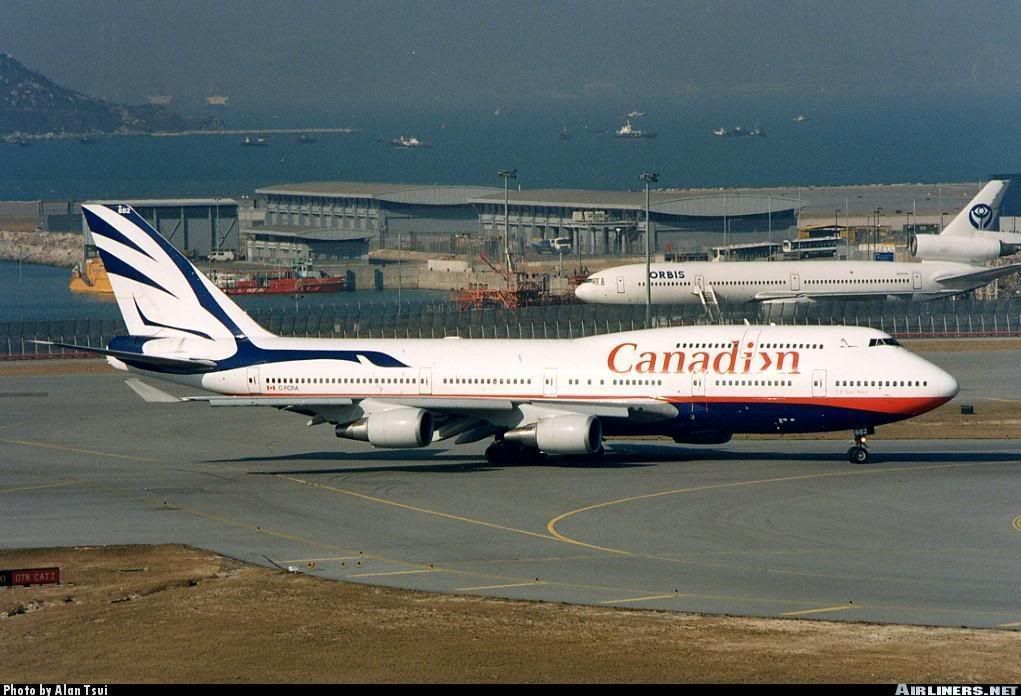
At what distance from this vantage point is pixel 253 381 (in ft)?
201

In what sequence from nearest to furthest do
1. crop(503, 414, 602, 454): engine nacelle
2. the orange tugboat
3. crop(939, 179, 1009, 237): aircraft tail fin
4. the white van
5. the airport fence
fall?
crop(503, 414, 602, 454): engine nacelle → the airport fence → crop(939, 179, 1009, 237): aircraft tail fin → the orange tugboat → the white van

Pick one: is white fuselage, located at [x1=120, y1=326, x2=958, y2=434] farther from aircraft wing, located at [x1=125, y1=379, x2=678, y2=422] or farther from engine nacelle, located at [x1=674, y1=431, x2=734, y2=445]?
engine nacelle, located at [x1=674, y1=431, x2=734, y2=445]

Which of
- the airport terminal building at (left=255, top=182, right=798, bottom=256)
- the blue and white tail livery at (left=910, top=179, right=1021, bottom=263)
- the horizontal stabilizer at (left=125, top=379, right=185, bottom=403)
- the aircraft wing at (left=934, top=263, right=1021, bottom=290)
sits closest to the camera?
the horizontal stabilizer at (left=125, top=379, right=185, bottom=403)

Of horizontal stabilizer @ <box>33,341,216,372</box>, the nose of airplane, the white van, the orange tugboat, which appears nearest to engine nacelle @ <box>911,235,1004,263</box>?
the white van

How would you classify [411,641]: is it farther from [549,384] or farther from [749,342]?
[749,342]

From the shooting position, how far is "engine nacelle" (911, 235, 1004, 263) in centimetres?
12950

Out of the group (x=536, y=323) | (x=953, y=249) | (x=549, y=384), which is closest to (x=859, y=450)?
(x=549, y=384)

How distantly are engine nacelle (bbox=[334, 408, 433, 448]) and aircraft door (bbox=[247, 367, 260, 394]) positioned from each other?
5.23 metres

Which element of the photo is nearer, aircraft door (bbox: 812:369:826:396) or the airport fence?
aircraft door (bbox: 812:369:826:396)

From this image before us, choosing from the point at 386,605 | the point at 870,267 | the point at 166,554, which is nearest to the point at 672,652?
the point at 386,605

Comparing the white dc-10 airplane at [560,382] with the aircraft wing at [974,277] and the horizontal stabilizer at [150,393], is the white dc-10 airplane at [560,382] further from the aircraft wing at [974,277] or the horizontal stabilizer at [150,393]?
the aircraft wing at [974,277]

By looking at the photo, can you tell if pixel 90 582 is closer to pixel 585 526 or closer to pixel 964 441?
pixel 585 526

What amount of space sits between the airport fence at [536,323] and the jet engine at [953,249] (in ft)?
71.8

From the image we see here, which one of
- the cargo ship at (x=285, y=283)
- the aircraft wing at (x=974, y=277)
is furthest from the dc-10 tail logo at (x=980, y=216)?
the cargo ship at (x=285, y=283)
